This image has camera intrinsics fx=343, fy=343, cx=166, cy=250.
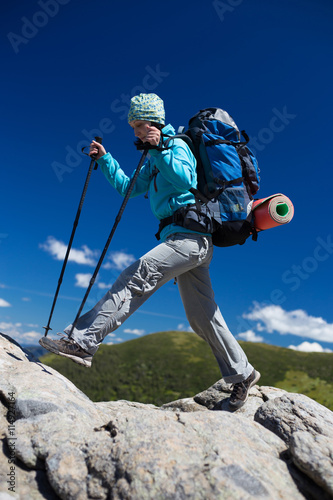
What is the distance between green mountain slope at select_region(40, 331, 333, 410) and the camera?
169ft

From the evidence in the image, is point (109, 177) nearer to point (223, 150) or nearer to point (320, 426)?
point (223, 150)

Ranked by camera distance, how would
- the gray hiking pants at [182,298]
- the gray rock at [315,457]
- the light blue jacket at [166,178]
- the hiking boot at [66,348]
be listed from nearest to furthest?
the gray rock at [315,457], the hiking boot at [66,348], the gray hiking pants at [182,298], the light blue jacket at [166,178]

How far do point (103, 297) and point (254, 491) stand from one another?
3387mm

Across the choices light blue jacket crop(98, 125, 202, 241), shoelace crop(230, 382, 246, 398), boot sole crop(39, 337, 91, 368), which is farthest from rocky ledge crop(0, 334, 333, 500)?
light blue jacket crop(98, 125, 202, 241)

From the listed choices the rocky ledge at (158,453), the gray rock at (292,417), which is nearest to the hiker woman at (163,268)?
the rocky ledge at (158,453)

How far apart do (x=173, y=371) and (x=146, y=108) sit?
194ft

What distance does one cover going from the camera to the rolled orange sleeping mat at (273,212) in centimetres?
602

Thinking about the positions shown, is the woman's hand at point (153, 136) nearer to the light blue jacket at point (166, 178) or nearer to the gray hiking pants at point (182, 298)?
the light blue jacket at point (166, 178)

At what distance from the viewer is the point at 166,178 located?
551 centimetres

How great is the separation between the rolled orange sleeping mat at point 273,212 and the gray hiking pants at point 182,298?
1.03 metres

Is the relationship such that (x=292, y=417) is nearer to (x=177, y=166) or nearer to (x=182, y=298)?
(x=182, y=298)

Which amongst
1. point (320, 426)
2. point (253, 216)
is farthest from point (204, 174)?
point (320, 426)

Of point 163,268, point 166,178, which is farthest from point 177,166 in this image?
point 163,268

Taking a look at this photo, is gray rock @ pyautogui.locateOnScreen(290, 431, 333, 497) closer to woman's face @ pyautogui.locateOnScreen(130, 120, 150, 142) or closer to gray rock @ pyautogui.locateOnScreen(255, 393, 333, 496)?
gray rock @ pyautogui.locateOnScreen(255, 393, 333, 496)
